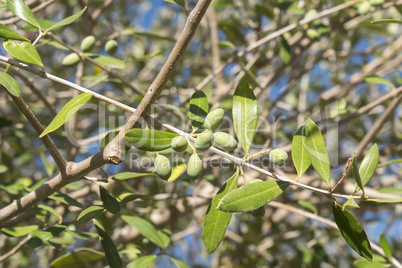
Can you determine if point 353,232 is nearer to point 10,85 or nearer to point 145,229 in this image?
point 145,229

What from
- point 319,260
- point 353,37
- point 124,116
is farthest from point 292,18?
point 319,260

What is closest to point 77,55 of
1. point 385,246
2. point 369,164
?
point 369,164

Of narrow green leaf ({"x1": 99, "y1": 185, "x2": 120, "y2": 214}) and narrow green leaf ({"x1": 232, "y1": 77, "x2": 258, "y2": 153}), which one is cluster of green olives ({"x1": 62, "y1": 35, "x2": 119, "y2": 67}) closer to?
narrow green leaf ({"x1": 99, "y1": 185, "x2": 120, "y2": 214})

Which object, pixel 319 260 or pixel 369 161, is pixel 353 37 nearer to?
pixel 319 260

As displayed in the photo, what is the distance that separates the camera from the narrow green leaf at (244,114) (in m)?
0.83

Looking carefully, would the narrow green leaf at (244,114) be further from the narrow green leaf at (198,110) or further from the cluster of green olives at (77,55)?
the cluster of green olives at (77,55)

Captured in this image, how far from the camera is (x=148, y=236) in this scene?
1.17 metres

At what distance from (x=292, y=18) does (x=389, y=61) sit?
0.60m

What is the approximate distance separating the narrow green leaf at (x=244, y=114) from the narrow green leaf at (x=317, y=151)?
11cm

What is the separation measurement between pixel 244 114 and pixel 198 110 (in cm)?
10

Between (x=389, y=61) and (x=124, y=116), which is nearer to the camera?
(x=124, y=116)

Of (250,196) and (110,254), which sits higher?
(250,196)

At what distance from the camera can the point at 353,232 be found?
0.78 meters

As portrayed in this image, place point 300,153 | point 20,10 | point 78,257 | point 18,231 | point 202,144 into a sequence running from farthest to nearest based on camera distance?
1. point 78,257
2. point 18,231
3. point 20,10
4. point 300,153
5. point 202,144
